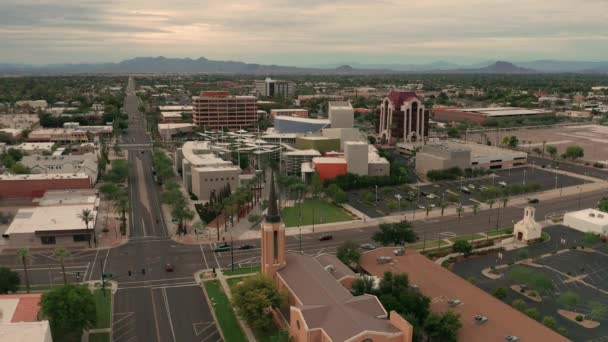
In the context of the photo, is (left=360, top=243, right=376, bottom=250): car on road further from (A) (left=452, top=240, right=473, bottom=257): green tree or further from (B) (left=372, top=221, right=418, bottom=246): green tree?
(A) (left=452, top=240, right=473, bottom=257): green tree

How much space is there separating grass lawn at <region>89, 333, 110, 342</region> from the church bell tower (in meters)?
15.4

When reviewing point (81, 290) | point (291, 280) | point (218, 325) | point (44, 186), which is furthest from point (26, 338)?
point (44, 186)

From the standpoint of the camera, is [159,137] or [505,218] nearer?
[505,218]

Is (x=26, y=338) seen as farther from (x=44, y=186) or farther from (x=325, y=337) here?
(x=44, y=186)

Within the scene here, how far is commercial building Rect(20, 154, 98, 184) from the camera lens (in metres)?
99.4

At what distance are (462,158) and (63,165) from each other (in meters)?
85.4

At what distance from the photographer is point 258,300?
147ft

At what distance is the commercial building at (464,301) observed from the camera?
4462 cm

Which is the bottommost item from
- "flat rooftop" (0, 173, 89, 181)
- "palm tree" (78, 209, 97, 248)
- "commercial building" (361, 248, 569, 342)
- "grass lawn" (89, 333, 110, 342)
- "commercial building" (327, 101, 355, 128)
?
"grass lawn" (89, 333, 110, 342)

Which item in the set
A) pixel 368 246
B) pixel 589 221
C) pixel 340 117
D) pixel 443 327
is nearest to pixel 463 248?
pixel 368 246

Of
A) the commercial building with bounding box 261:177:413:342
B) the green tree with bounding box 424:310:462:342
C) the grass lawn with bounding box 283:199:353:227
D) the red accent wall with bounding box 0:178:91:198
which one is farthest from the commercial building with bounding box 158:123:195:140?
the green tree with bounding box 424:310:462:342

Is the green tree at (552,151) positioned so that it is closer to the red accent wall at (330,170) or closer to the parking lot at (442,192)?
the parking lot at (442,192)

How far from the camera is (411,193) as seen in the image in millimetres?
96875

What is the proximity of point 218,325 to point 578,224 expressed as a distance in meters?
58.0
